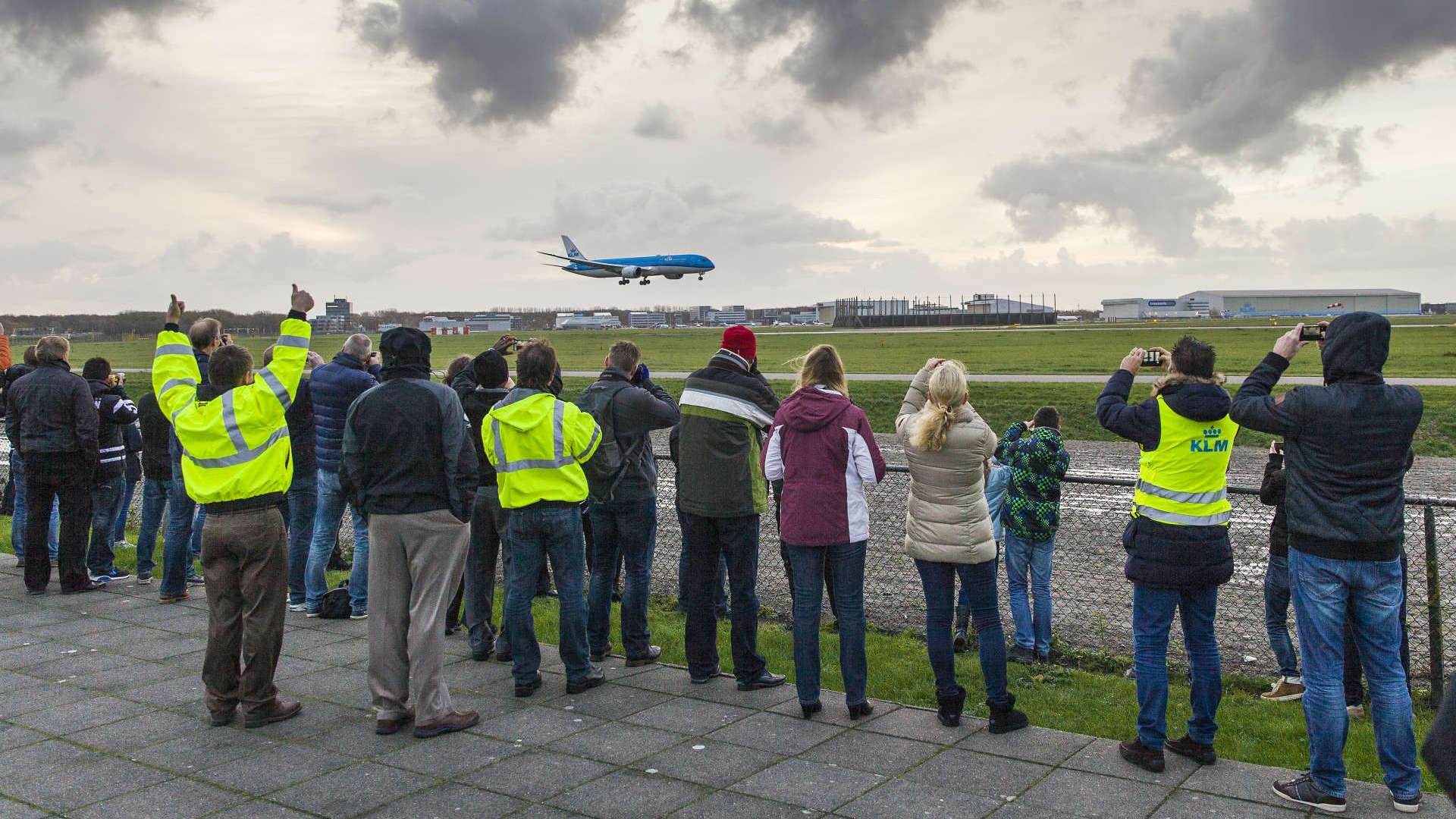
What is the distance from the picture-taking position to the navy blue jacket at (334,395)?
7.36m

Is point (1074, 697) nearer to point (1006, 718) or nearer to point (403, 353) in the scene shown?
point (1006, 718)

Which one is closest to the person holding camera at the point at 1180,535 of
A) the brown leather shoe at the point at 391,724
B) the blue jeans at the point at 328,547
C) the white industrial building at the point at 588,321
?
the brown leather shoe at the point at 391,724

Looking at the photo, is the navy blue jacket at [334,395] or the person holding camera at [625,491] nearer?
the person holding camera at [625,491]

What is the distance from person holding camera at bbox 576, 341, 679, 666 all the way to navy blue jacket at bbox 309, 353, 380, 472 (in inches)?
74.8

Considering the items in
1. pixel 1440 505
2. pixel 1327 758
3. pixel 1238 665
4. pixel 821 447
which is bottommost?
pixel 1238 665

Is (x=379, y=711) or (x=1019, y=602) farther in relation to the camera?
(x=1019, y=602)

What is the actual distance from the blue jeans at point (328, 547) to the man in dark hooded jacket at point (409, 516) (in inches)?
91.3

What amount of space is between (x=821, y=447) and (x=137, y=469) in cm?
814

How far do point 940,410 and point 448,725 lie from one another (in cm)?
309

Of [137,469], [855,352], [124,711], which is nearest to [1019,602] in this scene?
[124,711]

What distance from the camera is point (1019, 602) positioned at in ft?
22.1

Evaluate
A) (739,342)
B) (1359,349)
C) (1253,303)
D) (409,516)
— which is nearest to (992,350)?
(739,342)

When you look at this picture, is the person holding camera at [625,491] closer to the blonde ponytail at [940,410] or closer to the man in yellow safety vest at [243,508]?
the blonde ponytail at [940,410]

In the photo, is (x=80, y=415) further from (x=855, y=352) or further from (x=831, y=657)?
(x=855, y=352)
